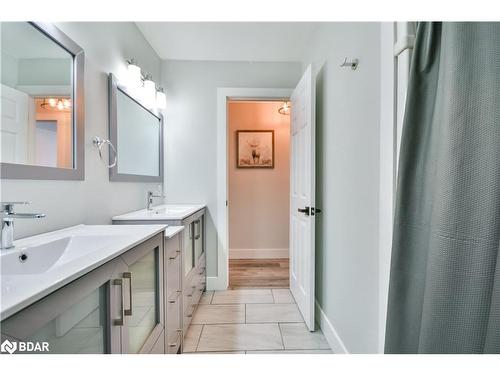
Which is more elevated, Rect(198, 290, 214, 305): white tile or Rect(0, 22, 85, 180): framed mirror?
Rect(0, 22, 85, 180): framed mirror

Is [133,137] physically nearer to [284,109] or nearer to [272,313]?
[272,313]

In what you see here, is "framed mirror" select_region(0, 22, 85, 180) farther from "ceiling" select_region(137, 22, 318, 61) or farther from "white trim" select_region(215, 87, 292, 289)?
"white trim" select_region(215, 87, 292, 289)

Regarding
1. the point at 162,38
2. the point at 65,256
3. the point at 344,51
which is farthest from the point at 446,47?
the point at 162,38

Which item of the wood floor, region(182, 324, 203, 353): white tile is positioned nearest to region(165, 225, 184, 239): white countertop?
region(182, 324, 203, 353): white tile

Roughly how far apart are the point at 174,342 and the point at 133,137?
1.53 meters

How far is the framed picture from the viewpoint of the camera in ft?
13.0

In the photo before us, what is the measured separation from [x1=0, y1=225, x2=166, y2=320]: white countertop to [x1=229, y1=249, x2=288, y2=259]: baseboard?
9.14 ft

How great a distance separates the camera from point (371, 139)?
4.31 feet

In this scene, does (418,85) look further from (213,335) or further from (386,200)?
(213,335)

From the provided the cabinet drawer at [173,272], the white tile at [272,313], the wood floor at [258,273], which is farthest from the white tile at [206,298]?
the cabinet drawer at [173,272]

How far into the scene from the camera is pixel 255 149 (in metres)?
3.97

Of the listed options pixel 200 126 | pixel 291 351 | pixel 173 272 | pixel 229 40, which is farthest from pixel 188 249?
pixel 229 40

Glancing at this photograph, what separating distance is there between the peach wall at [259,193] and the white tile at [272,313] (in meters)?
1.54

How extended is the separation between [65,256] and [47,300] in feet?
1.78
